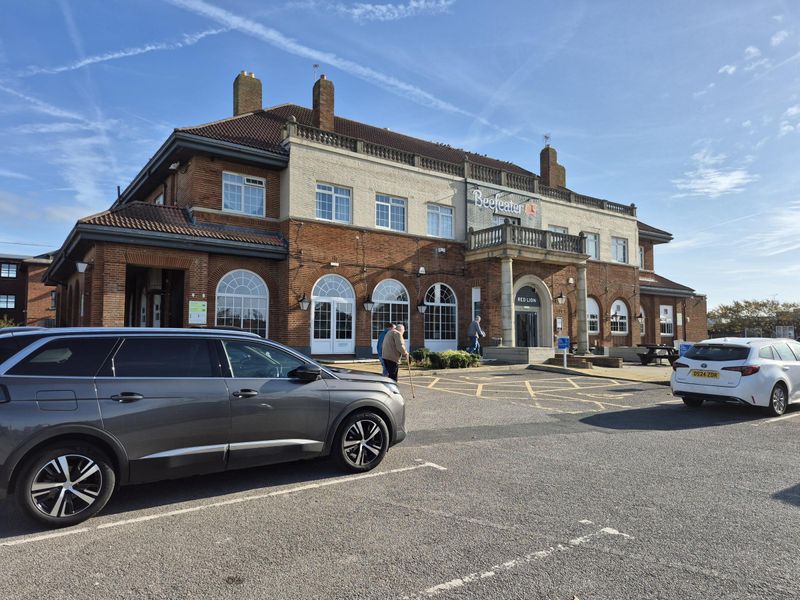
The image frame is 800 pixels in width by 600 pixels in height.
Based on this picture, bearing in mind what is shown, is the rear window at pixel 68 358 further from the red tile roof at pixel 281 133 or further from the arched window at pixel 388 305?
the arched window at pixel 388 305

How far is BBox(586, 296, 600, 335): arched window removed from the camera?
29453 millimetres

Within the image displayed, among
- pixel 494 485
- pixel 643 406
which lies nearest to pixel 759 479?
pixel 494 485

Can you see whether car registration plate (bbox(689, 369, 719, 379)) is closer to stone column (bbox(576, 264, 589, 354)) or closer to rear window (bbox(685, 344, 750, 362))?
rear window (bbox(685, 344, 750, 362))

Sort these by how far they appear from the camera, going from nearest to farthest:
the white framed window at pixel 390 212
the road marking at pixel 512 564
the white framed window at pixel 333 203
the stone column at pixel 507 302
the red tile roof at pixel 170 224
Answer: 1. the road marking at pixel 512 564
2. the red tile roof at pixel 170 224
3. the white framed window at pixel 333 203
4. the white framed window at pixel 390 212
5. the stone column at pixel 507 302

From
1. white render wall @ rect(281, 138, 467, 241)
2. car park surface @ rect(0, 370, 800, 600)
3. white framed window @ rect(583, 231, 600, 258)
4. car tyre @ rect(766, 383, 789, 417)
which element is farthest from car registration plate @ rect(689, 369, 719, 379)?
white framed window @ rect(583, 231, 600, 258)

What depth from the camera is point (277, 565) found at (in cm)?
342

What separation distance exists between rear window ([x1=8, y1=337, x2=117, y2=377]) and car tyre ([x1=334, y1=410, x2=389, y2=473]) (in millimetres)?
2438

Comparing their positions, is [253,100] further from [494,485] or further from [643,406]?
[494,485]

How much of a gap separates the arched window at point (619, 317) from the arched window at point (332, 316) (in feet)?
57.8

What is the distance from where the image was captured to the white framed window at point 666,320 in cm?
3469

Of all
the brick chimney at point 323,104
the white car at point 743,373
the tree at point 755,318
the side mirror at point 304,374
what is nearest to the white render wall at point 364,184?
the brick chimney at point 323,104

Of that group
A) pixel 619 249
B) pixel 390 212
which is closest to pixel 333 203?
pixel 390 212

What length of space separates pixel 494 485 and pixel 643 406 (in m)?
7.40

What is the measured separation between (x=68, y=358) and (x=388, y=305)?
17.9 metres
